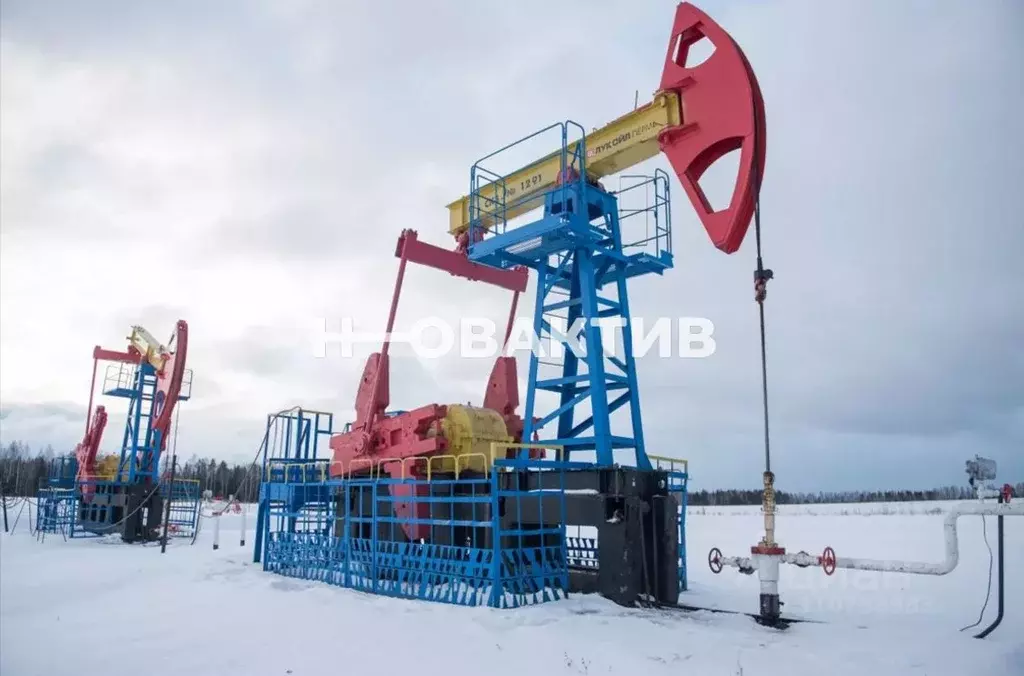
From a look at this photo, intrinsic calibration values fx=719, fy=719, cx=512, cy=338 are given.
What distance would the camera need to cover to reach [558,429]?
10438 millimetres

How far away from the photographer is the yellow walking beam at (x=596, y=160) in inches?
360

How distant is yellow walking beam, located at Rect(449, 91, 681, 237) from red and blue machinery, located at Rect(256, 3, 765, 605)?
25mm

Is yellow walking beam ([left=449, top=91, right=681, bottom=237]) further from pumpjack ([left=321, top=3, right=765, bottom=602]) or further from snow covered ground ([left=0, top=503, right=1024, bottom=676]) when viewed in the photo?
snow covered ground ([left=0, top=503, right=1024, bottom=676])

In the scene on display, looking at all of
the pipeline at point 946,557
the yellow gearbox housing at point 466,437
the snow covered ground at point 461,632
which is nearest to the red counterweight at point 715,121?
the pipeline at point 946,557

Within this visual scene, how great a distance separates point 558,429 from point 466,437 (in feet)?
4.45

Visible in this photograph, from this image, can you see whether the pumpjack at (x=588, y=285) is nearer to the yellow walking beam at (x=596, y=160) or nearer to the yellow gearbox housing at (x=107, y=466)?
the yellow walking beam at (x=596, y=160)

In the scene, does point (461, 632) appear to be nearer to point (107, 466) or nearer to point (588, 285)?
point (588, 285)

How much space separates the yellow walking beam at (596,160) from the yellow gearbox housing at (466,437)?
118 inches

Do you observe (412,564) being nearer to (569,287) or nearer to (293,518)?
(293,518)

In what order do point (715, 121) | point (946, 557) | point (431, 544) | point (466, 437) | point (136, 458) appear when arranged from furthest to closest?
point (136, 458), point (466, 437), point (431, 544), point (715, 121), point (946, 557)

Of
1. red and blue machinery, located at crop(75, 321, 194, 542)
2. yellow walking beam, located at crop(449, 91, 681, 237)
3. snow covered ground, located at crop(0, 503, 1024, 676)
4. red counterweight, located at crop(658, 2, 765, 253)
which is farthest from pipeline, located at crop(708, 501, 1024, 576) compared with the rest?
red and blue machinery, located at crop(75, 321, 194, 542)

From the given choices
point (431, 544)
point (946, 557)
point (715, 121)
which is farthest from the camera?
point (431, 544)

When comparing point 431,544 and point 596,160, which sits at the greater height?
point 596,160

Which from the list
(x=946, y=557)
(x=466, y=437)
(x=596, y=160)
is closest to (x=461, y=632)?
(x=466, y=437)
